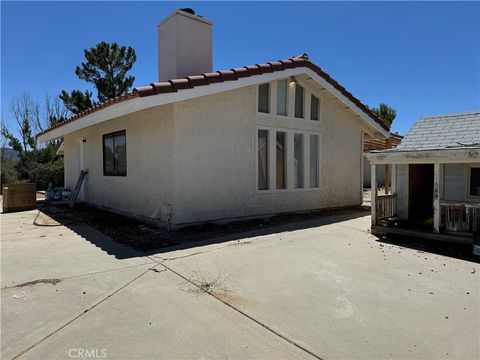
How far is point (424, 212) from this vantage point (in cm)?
938

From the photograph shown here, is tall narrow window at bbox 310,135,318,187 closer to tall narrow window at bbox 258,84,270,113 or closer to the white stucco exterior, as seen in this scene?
the white stucco exterior

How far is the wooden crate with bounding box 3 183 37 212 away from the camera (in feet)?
38.1

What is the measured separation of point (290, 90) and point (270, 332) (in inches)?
320

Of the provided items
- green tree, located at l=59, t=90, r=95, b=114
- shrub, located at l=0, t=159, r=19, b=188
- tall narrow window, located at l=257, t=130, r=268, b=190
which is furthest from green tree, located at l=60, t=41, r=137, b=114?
tall narrow window, located at l=257, t=130, r=268, b=190

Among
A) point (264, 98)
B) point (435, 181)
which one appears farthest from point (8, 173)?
point (435, 181)

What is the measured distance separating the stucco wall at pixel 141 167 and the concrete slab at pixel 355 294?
288cm

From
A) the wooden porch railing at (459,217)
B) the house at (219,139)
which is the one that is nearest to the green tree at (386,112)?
the house at (219,139)

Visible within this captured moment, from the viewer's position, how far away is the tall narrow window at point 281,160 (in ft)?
31.7

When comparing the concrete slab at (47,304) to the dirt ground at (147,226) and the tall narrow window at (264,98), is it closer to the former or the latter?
the dirt ground at (147,226)

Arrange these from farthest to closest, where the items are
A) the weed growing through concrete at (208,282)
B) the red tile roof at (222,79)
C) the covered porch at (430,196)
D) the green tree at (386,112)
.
Result: the green tree at (386,112) → the covered porch at (430,196) → the red tile roof at (222,79) → the weed growing through concrete at (208,282)

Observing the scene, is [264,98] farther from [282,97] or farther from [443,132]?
[443,132]

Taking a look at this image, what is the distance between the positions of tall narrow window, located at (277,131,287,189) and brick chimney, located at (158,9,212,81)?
302cm

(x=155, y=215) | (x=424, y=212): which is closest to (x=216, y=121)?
(x=155, y=215)

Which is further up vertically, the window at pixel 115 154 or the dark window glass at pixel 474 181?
the window at pixel 115 154
